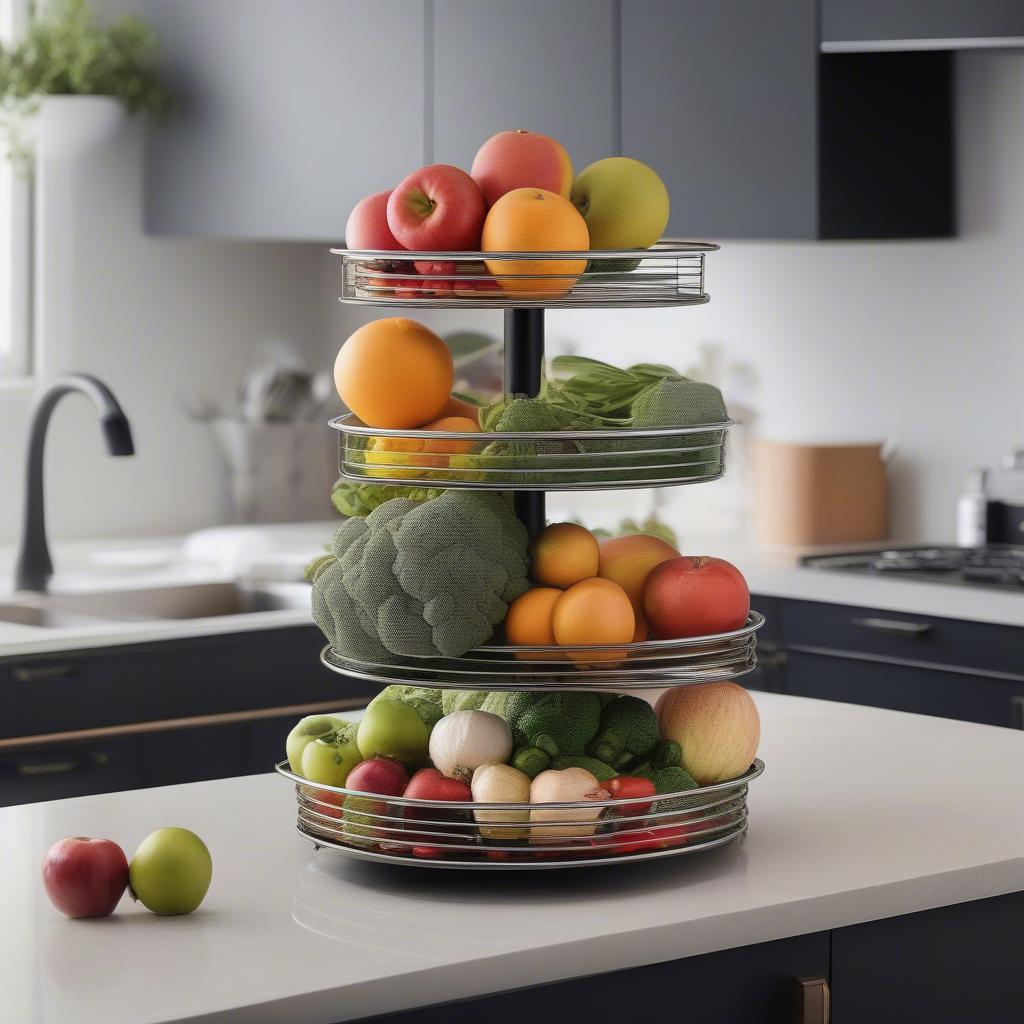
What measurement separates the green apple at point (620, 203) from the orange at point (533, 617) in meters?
0.29

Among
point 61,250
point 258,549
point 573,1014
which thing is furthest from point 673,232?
point 573,1014

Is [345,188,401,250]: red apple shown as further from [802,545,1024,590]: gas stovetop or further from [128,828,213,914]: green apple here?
[802,545,1024,590]: gas stovetop

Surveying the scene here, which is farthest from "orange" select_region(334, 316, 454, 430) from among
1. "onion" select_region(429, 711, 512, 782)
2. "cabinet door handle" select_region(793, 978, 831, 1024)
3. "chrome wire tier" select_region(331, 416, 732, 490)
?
"cabinet door handle" select_region(793, 978, 831, 1024)

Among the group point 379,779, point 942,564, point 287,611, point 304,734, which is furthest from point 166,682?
point 379,779

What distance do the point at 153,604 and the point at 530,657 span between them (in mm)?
2169

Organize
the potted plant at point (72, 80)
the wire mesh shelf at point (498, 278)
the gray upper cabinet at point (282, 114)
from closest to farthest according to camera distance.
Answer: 1. the wire mesh shelf at point (498, 278)
2. the gray upper cabinet at point (282, 114)
3. the potted plant at point (72, 80)

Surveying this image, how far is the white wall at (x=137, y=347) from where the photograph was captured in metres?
4.17

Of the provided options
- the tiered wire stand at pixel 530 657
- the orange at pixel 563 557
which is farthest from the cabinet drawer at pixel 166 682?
the orange at pixel 563 557

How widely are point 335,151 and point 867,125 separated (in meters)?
1.12

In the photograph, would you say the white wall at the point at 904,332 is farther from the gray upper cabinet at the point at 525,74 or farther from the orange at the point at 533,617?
the orange at the point at 533,617

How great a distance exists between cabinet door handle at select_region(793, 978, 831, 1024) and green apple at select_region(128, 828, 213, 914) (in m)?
0.43

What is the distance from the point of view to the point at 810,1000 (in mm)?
1331

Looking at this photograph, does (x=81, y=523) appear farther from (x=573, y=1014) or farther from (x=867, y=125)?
(x=573, y=1014)

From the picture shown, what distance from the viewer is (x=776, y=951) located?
132cm
